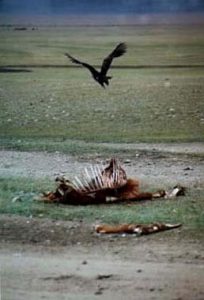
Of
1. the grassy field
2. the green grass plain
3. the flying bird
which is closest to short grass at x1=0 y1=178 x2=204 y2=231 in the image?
the green grass plain

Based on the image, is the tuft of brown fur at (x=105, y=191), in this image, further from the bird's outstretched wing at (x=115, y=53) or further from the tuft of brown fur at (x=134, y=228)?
the bird's outstretched wing at (x=115, y=53)

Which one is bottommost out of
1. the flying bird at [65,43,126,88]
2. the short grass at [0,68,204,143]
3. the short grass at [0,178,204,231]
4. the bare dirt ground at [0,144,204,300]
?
the bare dirt ground at [0,144,204,300]

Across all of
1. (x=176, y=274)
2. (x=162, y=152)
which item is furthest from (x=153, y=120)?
(x=176, y=274)

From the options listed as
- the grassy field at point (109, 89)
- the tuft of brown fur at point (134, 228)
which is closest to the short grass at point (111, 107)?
the grassy field at point (109, 89)

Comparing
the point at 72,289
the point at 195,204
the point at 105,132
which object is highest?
the point at 105,132

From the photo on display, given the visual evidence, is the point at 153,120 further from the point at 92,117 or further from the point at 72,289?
the point at 72,289

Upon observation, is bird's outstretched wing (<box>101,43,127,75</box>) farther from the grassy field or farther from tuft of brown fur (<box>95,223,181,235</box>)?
tuft of brown fur (<box>95,223,181,235</box>)

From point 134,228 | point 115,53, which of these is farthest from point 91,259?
point 115,53

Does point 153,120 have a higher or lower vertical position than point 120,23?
lower
